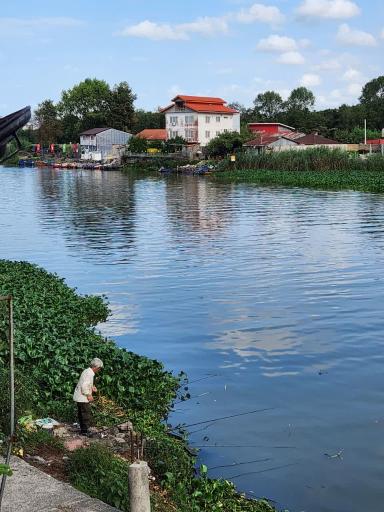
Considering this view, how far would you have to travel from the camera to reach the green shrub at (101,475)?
9.27 meters

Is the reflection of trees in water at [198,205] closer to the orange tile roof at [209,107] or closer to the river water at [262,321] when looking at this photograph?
Answer: the river water at [262,321]

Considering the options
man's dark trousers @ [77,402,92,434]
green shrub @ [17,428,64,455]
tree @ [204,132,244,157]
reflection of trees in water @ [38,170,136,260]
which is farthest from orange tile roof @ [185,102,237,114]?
Result: green shrub @ [17,428,64,455]

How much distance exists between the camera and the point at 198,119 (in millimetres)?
120312

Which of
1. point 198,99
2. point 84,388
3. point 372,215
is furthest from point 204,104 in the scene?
point 84,388

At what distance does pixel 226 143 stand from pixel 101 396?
305ft

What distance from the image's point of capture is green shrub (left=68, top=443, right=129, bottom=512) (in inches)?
365

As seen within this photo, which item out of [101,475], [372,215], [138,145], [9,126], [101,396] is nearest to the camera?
[9,126]

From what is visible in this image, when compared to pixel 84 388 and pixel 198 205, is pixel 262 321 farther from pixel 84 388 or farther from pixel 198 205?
pixel 198 205

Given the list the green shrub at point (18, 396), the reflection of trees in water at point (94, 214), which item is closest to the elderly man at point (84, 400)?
the green shrub at point (18, 396)

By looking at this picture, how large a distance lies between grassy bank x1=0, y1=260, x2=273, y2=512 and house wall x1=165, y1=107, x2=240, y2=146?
102 m

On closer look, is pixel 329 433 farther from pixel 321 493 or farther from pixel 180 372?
pixel 180 372

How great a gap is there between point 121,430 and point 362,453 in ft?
13.5


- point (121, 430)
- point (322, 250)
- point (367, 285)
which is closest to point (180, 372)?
point (121, 430)

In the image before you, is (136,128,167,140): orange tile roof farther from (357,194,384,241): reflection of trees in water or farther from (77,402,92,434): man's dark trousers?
(77,402,92,434): man's dark trousers
